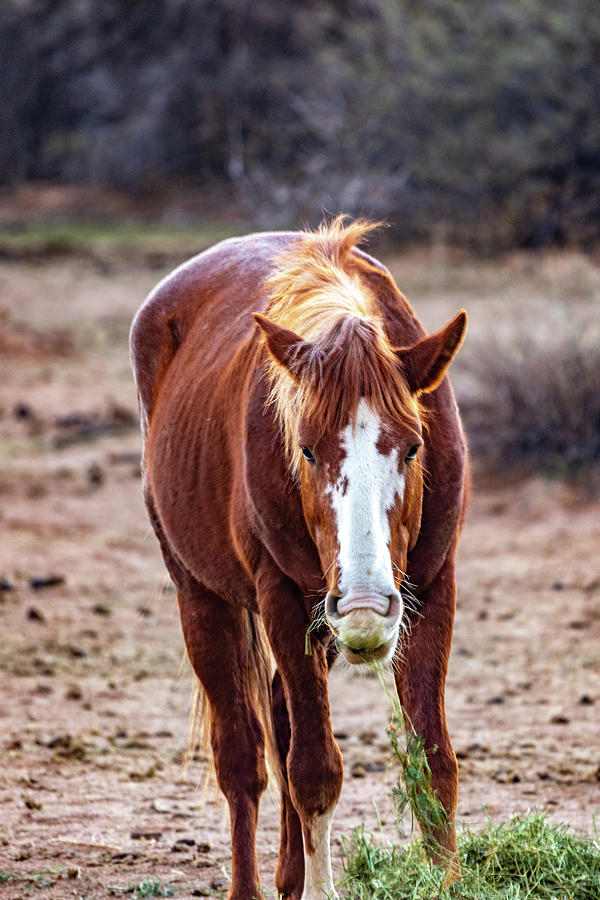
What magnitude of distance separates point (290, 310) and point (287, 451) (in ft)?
1.34

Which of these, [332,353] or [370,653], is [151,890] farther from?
[332,353]

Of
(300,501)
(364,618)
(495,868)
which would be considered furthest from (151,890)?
(364,618)

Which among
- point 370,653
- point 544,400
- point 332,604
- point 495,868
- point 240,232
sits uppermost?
point 240,232

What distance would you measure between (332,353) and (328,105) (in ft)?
60.4

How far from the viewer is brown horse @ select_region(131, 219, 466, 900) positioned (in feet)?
8.96

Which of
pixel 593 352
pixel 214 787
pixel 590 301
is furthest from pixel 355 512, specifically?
pixel 590 301

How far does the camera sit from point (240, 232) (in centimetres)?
1889

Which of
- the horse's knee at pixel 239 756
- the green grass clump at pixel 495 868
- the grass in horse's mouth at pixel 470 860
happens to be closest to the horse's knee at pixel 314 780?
the grass in horse's mouth at pixel 470 860

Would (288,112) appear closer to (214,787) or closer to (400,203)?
(400,203)

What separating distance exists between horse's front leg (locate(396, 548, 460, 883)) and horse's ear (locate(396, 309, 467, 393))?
0.60 m

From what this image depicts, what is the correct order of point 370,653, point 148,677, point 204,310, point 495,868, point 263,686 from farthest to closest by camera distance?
1. point 148,677
2. point 204,310
3. point 263,686
4. point 495,868
5. point 370,653

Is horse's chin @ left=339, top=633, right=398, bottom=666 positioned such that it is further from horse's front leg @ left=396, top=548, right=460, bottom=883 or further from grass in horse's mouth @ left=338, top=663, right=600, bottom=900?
horse's front leg @ left=396, top=548, right=460, bottom=883

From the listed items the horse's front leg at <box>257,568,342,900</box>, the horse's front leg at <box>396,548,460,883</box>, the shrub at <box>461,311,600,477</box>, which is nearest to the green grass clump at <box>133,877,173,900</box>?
the horse's front leg at <box>257,568,342,900</box>

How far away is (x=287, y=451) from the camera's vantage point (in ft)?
9.91
